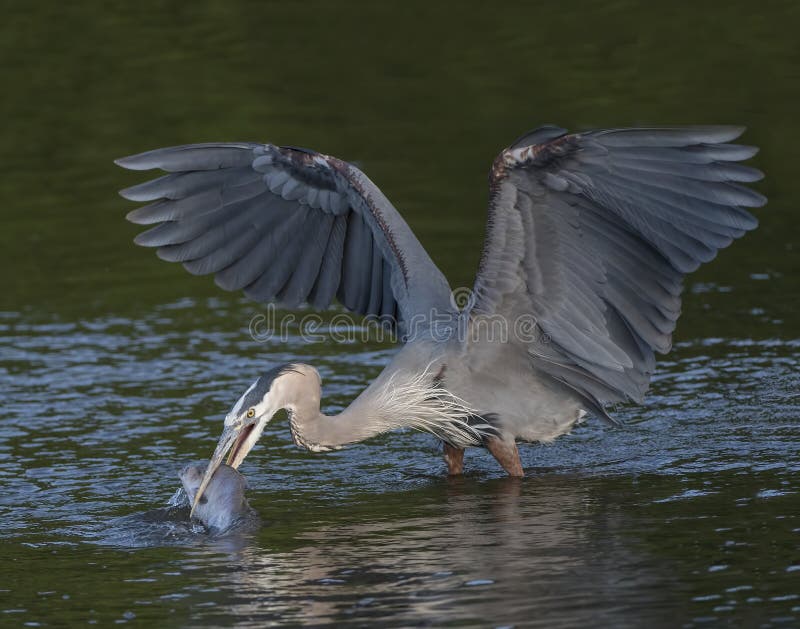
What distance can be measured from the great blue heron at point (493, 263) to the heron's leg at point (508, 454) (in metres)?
0.01

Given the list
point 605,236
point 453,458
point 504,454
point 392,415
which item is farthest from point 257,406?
point 605,236

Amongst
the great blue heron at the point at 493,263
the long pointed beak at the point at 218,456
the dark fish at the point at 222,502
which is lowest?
the dark fish at the point at 222,502

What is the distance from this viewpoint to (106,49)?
63.1 feet

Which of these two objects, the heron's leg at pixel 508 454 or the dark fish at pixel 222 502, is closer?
the dark fish at pixel 222 502

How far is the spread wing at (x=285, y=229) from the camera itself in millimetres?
8953

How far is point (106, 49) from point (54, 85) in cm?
128

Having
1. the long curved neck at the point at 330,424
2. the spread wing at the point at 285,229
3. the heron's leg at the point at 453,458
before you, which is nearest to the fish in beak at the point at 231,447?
the long curved neck at the point at 330,424

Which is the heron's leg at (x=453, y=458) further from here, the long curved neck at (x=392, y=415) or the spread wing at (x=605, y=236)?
the spread wing at (x=605, y=236)

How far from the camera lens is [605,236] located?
814 cm

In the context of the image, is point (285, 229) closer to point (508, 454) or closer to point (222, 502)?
point (508, 454)

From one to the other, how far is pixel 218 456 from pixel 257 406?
351mm

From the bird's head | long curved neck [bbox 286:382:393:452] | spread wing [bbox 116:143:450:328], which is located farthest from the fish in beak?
spread wing [bbox 116:143:450:328]

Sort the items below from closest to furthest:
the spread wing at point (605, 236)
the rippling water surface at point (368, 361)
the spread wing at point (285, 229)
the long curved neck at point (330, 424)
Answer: the rippling water surface at point (368, 361) → the spread wing at point (605, 236) → the long curved neck at point (330, 424) → the spread wing at point (285, 229)

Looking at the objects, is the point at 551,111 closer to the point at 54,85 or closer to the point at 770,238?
the point at 770,238
